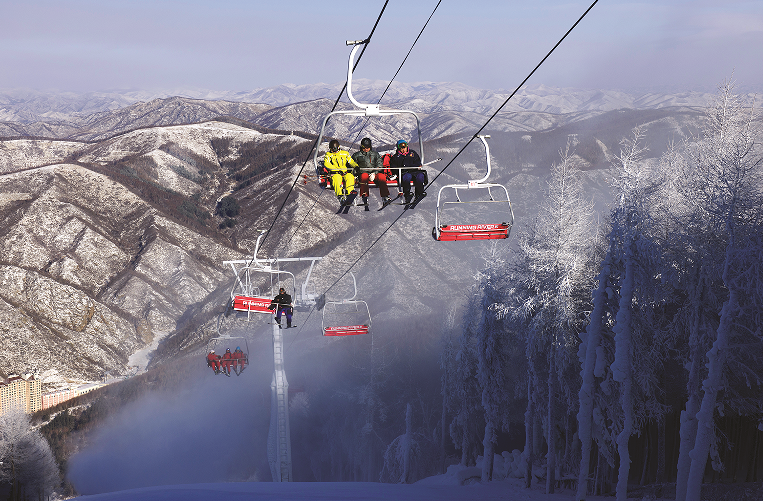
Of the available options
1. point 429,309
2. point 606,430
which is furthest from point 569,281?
point 429,309

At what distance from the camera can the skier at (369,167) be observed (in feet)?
38.5

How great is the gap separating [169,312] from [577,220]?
82.0 metres

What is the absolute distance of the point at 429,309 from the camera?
226 ft

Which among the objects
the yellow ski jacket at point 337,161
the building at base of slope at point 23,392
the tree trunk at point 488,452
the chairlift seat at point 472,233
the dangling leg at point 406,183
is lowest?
the building at base of slope at point 23,392

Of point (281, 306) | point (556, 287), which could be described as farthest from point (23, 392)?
point (556, 287)

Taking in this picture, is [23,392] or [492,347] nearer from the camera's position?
[492,347]

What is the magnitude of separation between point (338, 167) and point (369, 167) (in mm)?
716

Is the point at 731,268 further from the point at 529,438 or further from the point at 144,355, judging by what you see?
the point at 144,355

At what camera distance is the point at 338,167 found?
38.2ft

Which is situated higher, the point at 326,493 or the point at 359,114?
the point at 359,114

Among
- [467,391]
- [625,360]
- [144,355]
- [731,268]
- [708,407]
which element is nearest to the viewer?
[708,407]

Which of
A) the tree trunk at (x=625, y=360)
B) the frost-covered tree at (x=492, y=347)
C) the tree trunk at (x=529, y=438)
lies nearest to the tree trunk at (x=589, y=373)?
the tree trunk at (x=625, y=360)

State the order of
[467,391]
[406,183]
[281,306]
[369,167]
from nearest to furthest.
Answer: [369,167] < [406,183] < [281,306] < [467,391]

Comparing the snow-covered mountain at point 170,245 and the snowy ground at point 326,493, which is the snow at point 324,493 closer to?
the snowy ground at point 326,493
